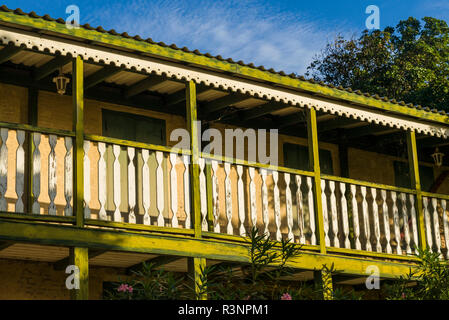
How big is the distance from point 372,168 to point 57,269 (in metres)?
7.20

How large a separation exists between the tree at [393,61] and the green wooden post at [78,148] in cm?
1432

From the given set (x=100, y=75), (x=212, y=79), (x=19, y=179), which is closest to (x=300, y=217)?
(x=212, y=79)

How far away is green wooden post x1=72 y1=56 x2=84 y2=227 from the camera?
10.6 m

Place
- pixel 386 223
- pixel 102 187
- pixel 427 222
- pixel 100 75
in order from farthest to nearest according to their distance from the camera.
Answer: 1. pixel 427 222
2. pixel 386 223
3. pixel 100 75
4. pixel 102 187

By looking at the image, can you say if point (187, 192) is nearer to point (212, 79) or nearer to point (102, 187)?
point (102, 187)

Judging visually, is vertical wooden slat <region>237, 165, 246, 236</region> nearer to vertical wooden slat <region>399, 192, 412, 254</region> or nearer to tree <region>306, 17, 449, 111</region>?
vertical wooden slat <region>399, 192, 412, 254</region>

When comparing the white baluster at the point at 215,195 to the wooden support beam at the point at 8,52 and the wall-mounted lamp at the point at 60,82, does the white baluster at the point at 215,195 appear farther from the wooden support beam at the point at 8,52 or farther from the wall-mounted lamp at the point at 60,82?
the wooden support beam at the point at 8,52

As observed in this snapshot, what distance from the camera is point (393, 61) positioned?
26609mm

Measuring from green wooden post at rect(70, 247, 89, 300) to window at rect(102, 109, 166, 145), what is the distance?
3.09 m

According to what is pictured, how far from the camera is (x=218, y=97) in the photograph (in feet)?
45.8

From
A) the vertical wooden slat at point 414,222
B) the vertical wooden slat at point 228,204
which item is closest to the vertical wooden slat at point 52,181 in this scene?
the vertical wooden slat at point 228,204

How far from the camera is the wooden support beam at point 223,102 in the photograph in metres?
13.6

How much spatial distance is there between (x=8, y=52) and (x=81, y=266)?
118 inches
